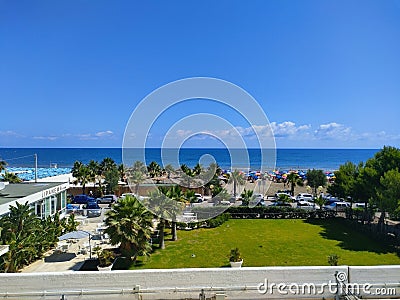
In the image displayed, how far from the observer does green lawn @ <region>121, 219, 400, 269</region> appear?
15.1m

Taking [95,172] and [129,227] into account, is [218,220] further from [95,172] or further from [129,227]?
[95,172]

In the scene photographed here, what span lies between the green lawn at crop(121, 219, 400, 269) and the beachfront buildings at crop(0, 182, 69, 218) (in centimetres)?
692

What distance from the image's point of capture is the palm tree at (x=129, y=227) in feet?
44.7

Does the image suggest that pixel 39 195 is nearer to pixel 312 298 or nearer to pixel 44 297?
pixel 44 297

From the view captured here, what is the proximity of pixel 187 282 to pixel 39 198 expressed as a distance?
12.0 metres

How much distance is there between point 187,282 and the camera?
1002 cm

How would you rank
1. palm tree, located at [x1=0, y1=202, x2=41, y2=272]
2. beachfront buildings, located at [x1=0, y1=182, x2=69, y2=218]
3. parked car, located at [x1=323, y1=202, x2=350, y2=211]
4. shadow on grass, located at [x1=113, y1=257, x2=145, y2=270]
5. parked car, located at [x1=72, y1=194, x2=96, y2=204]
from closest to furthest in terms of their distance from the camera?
palm tree, located at [x1=0, y1=202, x2=41, y2=272]
shadow on grass, located at [x1=113, y1=257, x2=145, y2=270]
beachfront buildings, located at [x1=0, y1=182, x2=69, y2=218]
parked car, located at [x1=323, y1=202, x2=350, y2=211]
parked car, located at [x1=72, y1=194, x2=96, y2=204]

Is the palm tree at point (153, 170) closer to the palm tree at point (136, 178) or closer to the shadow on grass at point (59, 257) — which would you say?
the palm tree at point (136, 178)

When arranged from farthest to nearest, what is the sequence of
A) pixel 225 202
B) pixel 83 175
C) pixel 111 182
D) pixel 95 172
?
pixel 95 172 < pixel 111 182 < pixel 83 175 < pixel 225 202

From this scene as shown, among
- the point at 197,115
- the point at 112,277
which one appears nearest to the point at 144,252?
the point at 112,277

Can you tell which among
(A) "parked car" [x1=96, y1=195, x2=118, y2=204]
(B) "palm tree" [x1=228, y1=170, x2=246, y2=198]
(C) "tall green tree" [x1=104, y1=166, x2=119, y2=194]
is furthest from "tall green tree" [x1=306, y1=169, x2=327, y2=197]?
(A) "parked car" [x1=96, y1=195, x2=118, y2=204]

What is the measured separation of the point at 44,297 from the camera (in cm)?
934

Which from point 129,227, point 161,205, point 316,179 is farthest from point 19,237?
point 316,179

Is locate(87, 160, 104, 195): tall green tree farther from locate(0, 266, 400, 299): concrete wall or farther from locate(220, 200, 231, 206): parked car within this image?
locate(0, 266, 400, 299): concrete wall
